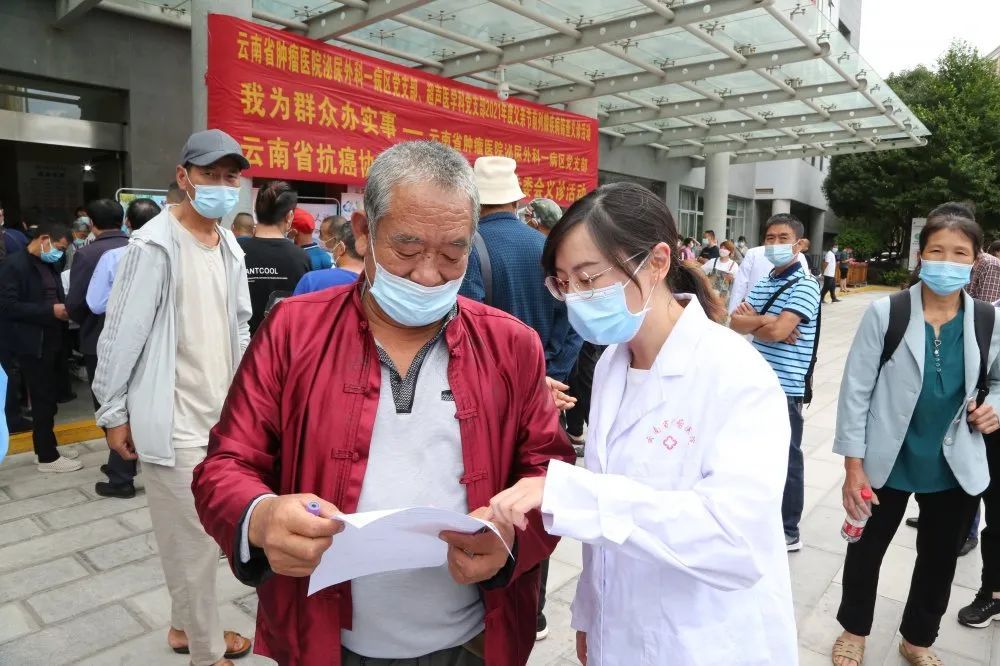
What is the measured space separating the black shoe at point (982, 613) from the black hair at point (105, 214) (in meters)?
5.50

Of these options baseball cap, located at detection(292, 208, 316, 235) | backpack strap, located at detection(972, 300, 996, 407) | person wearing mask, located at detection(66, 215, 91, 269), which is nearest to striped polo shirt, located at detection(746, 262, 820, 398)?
backpack strap, located at detection(972, 300, 996, 407)

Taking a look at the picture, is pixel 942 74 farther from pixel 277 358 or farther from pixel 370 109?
pixel 277 358

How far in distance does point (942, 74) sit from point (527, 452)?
103ft

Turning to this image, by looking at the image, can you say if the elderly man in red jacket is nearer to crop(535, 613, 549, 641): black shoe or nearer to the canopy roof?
crop(535, 613, 549, 641): black shoe

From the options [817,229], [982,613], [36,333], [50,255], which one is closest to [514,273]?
[982,613]

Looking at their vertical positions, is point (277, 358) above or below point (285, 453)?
above

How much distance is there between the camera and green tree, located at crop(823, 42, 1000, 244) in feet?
76.6

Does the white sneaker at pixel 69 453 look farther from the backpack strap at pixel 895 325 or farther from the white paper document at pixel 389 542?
the backpack strap at pixel 895 325

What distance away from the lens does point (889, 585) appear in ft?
A: 11.2

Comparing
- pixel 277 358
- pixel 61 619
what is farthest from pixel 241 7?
pixel 277 358

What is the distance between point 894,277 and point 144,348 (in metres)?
29.8

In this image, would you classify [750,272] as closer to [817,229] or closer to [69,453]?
[69,453]

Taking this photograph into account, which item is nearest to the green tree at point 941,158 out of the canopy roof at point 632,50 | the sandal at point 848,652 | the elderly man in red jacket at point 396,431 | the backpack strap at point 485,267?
the canopy roof at point 632,50

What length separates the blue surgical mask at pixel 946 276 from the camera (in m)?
2.39
